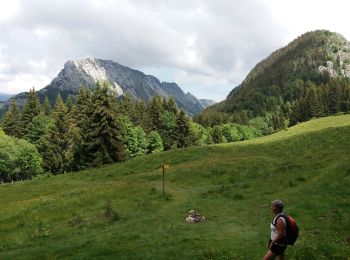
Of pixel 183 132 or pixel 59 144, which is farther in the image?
pixel 183 132

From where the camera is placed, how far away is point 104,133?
63438mm

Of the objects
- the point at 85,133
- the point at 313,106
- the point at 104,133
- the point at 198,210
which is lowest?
the point at 198,210

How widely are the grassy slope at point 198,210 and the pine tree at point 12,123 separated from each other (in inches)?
2090

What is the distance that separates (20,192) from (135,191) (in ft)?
68.1

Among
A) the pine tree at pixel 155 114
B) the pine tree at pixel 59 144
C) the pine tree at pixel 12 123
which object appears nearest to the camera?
the pine tree at pixel 59 144

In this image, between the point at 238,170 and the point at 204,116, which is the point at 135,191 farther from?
the point at 204,116

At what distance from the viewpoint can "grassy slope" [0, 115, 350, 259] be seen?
58.0 feet

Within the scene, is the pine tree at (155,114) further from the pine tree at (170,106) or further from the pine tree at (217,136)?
the pine tree at (217,136)

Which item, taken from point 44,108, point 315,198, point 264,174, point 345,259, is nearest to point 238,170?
point 264,174

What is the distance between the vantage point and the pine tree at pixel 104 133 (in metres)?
63.6

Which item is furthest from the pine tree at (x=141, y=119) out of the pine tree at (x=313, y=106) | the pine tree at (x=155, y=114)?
the pine tree at (x=313, y=106)

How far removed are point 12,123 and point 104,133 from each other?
4411 centimetres

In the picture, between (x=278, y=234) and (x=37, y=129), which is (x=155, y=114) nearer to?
(x=37, y=129)

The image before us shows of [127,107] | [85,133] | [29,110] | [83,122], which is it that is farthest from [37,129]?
[85,133]
